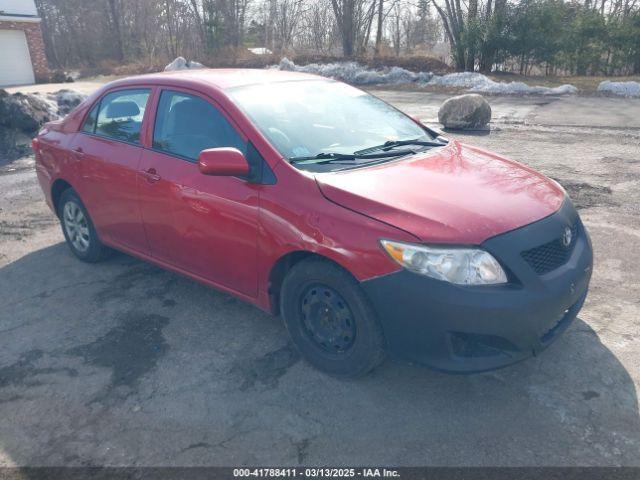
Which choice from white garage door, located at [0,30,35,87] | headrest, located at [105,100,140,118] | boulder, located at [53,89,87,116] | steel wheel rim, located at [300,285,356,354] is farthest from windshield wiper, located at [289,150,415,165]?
white garage door, located at [0,30,35,87]

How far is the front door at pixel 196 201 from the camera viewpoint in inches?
146

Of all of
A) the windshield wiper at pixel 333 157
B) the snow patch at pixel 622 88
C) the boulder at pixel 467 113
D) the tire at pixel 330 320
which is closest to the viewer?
the tire at pixel 330 320

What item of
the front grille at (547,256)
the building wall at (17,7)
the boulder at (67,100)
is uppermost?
the building wall at (17,7)

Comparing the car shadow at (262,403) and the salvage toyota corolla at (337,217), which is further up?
the salvage toyota corolla at (337,217)

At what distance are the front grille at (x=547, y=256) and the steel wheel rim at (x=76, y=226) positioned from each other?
3932mm

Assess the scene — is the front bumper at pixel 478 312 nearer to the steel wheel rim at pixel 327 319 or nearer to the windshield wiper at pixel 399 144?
the steel wheel rim at pixel 327 319

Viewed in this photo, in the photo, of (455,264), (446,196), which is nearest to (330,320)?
(455,264)

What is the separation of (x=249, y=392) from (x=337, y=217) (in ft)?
3.86

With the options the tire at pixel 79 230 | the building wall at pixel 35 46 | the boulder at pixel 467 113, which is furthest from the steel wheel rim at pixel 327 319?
the building wall at pixel 35 46

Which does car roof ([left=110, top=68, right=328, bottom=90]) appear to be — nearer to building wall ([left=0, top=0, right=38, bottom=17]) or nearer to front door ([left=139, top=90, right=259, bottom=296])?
front door ([left=139, top=90, right=259, bottom=296])

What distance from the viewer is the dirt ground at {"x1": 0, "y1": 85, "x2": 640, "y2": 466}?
2920 millimetres

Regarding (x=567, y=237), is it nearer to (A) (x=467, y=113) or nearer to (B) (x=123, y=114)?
Answer: (B) (x=123, y=114)

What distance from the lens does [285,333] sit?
160 inches

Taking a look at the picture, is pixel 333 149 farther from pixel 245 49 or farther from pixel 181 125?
pixel 245 49
